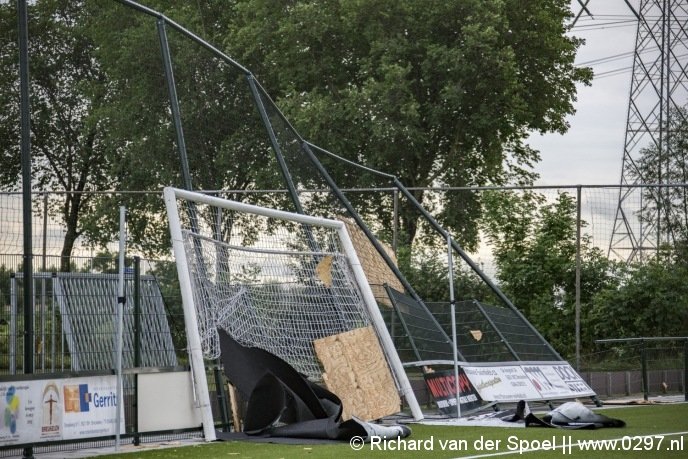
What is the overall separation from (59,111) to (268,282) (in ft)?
18.0

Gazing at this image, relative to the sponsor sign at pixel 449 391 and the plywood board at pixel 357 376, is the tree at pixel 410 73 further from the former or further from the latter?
the plywood board at pixel 357 376

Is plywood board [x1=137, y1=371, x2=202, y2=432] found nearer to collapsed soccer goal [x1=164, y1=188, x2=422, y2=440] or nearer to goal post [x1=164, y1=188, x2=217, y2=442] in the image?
goal post [x1=164, y1=188, x2=217, y2=442]

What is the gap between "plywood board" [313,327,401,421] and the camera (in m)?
13.4

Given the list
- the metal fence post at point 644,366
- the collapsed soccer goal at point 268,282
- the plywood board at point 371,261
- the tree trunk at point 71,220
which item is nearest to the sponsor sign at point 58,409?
the collapsed soccer goal at point 268,282

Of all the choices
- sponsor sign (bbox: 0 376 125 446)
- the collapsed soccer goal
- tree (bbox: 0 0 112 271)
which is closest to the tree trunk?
tree (bbox: 0 0 112 271)

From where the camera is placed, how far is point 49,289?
14555mm

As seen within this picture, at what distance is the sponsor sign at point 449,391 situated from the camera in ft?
48.0

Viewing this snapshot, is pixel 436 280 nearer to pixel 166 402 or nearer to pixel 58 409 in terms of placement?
pixel 166 402

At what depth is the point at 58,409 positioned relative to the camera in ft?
33.3

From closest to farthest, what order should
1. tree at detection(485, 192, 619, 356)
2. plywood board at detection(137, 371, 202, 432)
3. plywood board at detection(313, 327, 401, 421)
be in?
1. plywood board at detection(137, 371, 202, 432)
2. plywood board at detection(313, 327, 401, 421)
3. tree at detection(485, 192, 619, 356)

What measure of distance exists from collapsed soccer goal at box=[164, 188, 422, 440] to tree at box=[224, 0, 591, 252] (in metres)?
17.0

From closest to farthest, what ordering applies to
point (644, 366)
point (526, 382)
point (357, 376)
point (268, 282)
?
point (268, 282), point (357, 376), point (526, 382), point (644, 366)

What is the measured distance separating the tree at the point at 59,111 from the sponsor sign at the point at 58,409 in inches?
155

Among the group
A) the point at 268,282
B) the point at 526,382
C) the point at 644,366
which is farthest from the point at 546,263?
the point at 268,282
